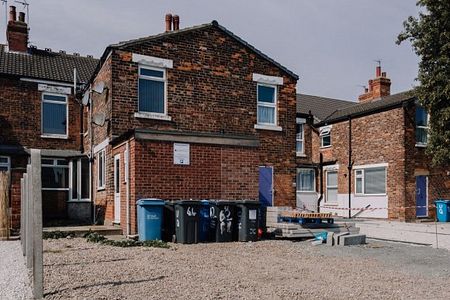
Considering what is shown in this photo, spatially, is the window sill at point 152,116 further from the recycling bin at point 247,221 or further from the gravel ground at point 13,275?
the gravel ground at point 13,275

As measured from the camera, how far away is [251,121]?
58.2 feet

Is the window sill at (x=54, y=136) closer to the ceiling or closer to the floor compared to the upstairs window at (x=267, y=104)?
closer to the floor

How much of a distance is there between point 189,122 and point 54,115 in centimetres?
750

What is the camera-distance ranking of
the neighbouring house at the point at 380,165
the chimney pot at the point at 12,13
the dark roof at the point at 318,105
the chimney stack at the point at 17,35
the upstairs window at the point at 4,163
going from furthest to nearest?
the dark roof at the point at 318,105
the chimney pot at the point at 12,13
the chimney stack at the point at 17,35
the neighbouring house at the point at 380,165
the upstairs window at the point at 4,163

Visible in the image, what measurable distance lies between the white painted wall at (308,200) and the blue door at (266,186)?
818 cm

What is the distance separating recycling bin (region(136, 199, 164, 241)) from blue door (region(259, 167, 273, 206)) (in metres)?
6.00

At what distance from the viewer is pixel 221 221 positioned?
1263cm

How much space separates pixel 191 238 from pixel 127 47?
6.91 metres

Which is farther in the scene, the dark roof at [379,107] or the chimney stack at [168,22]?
the dark roof at [379,107]

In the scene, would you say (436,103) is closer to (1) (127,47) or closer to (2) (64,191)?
(1) (127,47)

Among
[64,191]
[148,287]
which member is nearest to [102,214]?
[64,191]

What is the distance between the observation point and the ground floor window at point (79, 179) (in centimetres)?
1902

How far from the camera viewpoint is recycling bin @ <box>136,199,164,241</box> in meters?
12.3

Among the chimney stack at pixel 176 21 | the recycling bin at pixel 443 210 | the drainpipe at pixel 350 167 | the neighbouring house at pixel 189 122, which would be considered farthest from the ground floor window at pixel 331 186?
the chimney stack at pixel 176 21
